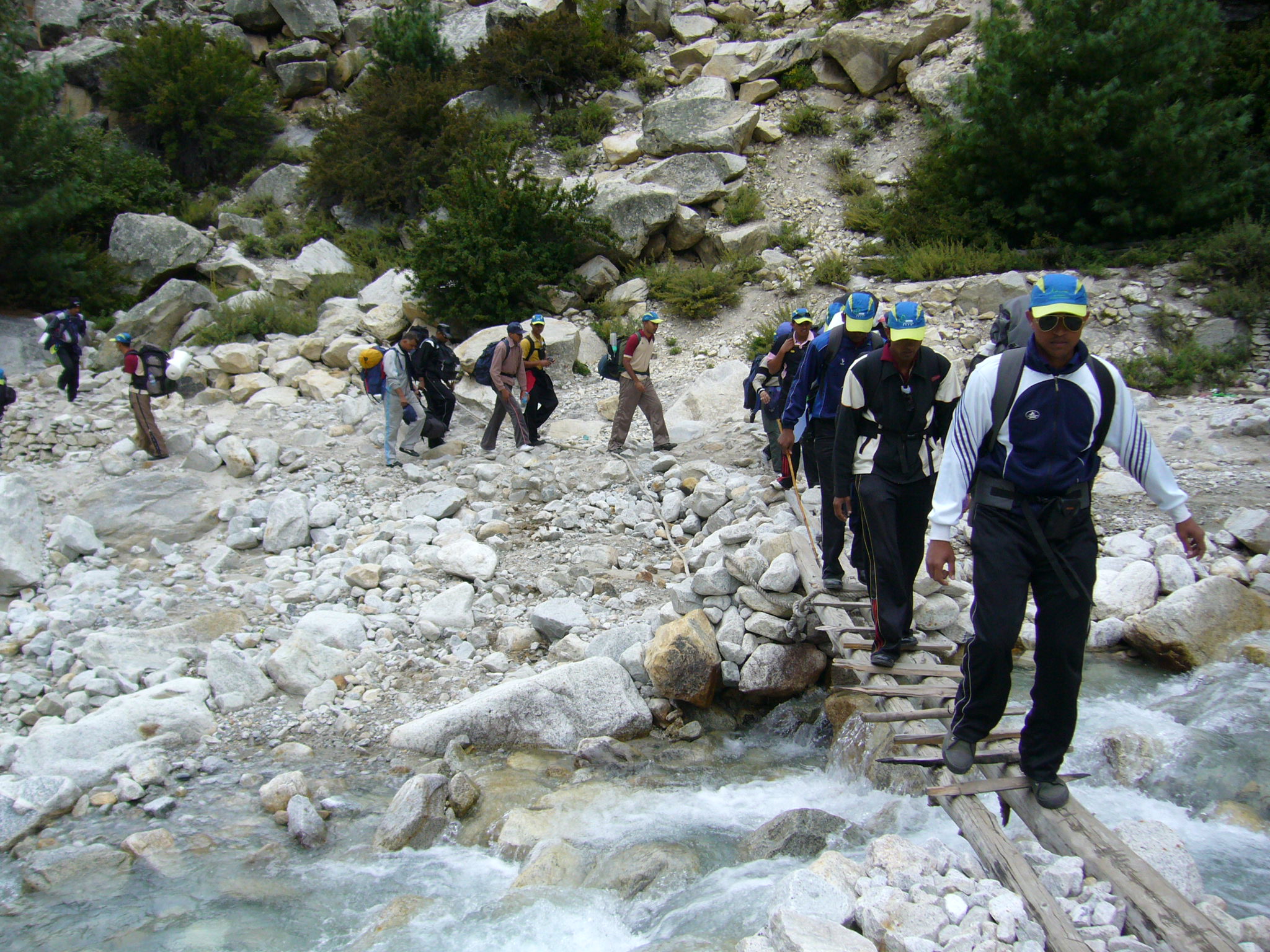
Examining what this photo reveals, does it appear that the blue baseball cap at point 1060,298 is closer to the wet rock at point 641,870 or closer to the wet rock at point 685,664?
the wet rock at point 641,870

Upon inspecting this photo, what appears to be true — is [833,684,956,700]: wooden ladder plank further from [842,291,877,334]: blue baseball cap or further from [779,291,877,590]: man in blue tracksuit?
[842,291,877,334]: blue baseball cap

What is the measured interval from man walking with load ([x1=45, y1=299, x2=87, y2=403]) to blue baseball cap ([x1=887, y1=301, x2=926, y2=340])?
1270cm

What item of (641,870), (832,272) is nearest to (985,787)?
(641,870)

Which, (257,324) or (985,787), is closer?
(985,787)

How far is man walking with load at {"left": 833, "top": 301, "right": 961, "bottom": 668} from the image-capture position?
13.3 ft

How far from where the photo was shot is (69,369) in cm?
1210

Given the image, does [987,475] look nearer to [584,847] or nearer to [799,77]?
[584,847]

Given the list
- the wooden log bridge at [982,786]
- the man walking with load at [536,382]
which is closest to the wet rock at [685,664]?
the wooden log bridge at [982,786]

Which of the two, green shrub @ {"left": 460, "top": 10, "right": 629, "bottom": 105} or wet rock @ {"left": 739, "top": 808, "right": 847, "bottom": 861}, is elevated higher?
green shrub @ {"left": 460, "top": 10, "right": 629, "bottom": 105}

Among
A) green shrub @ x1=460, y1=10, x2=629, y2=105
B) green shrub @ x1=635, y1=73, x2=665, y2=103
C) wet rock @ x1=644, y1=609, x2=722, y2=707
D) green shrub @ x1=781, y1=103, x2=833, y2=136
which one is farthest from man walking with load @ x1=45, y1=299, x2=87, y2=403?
green shrub @ x1=781, y1=103, x2=833, y2=136

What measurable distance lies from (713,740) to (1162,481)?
3188 mm

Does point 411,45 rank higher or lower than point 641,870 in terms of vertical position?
higher

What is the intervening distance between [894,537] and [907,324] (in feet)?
3.72

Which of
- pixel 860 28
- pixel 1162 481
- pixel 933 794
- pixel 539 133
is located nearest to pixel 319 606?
pixel 933 794
